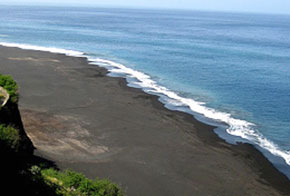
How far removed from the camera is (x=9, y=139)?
20.5 m

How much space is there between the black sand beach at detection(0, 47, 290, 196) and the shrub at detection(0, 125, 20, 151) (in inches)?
307

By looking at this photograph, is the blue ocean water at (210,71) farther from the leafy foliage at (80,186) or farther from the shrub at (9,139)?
the shrub at (9,139)

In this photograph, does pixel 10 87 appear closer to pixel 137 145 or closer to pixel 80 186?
pixel 80 186

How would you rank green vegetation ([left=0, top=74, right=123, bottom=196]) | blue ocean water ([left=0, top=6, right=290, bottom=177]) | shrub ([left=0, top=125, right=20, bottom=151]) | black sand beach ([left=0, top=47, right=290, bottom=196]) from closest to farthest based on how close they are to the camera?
green vegetation ([left=0, top=74, right=123, bottom=196]) → shrub ([left=0, top=125, right=20, bottom=151]) → black sand beach ([left=0, top=47, right=290, bottom=196]) → blue ocean water ([left=0, top=6, right=290, bottom=177])

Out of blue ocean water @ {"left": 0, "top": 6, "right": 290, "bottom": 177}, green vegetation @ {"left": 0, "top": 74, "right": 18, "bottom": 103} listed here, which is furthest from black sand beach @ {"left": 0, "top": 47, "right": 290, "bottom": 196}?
green vegetation @ {"left": 0, "top": 74, "right": 18, "bottom": 103}

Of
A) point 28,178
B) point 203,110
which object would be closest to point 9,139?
point 28,178

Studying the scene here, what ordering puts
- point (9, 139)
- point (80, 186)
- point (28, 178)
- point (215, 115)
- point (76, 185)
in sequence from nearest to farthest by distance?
point (28, 178) < point (9, 139) < point (80, 186) < point (76, 185) < point (215, 115)

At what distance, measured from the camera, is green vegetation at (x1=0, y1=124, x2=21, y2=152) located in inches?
786

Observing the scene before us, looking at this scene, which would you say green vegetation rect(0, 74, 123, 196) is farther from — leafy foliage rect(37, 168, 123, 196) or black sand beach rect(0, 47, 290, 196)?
black sand beach rect(0, 47, 290, 196)

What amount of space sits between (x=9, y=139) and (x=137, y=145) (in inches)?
582

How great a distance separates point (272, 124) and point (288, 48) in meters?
68.4

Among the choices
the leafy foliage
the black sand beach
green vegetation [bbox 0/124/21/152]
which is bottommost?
the black sand beach

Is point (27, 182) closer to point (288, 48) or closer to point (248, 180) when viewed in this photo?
point (248, 180)

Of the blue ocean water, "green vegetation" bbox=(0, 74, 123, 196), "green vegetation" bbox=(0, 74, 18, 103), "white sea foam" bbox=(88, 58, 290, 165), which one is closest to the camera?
"green vegetation" bbox=(0, 74, 123, 196)
